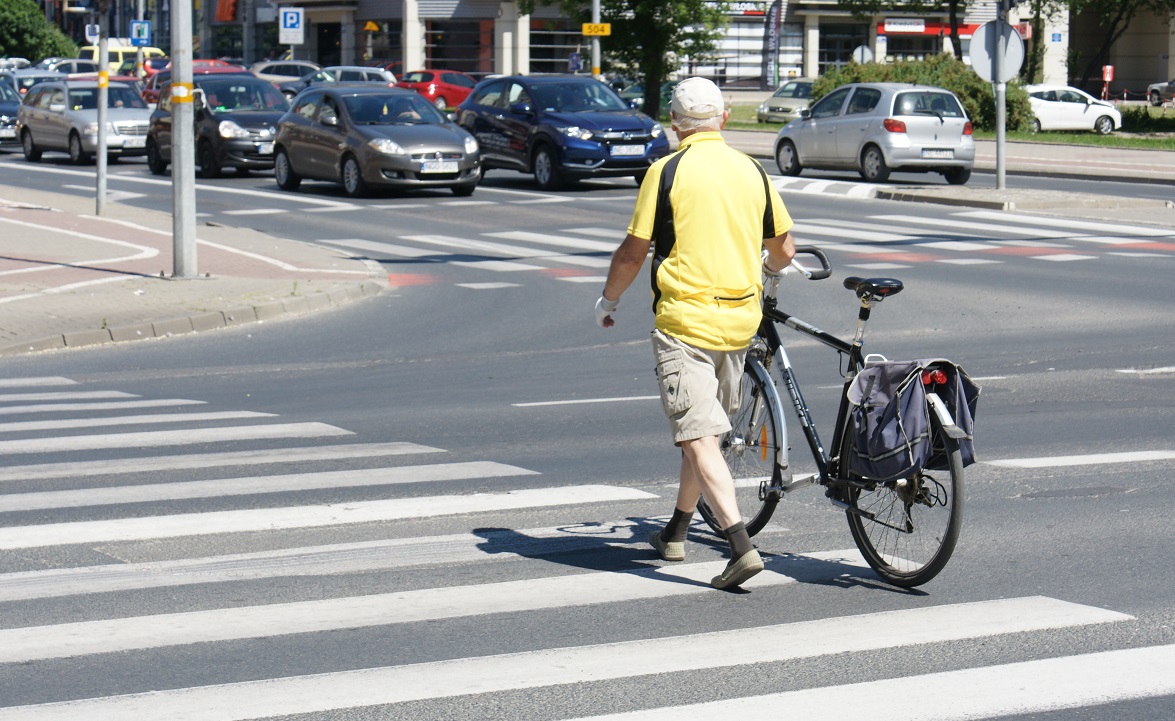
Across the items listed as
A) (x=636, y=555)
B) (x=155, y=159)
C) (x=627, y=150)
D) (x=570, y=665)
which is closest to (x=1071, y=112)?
(x=627, y=150)

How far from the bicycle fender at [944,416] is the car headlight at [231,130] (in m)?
26.3

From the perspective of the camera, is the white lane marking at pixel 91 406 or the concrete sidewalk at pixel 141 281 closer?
the white lane marking at pixel 91 406

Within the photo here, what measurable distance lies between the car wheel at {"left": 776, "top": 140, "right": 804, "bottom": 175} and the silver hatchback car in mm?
737

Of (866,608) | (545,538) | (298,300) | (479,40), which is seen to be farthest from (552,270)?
(479,40)

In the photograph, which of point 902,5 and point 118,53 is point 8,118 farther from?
point 902,5

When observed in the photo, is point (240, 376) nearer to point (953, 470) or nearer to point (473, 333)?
point (473, 333)

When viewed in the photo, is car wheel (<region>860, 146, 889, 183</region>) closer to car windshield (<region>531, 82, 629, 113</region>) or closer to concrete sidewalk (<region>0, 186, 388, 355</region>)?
car windshield (<region>531, 82, 629, 113</region>)

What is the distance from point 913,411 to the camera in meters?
5.68

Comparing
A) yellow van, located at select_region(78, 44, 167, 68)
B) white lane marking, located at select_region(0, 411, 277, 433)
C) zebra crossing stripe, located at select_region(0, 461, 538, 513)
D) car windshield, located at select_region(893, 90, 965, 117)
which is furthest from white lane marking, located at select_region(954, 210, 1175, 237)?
yellow van, located at select_region(78, 44, 167, 68)

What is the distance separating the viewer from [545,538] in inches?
266

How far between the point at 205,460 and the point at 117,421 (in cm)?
147

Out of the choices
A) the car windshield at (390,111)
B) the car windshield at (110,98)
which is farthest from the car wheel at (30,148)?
the car windshield at (390,111)

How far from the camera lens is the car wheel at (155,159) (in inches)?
1250

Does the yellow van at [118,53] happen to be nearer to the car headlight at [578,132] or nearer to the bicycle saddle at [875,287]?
the car headlight at [578,132]
